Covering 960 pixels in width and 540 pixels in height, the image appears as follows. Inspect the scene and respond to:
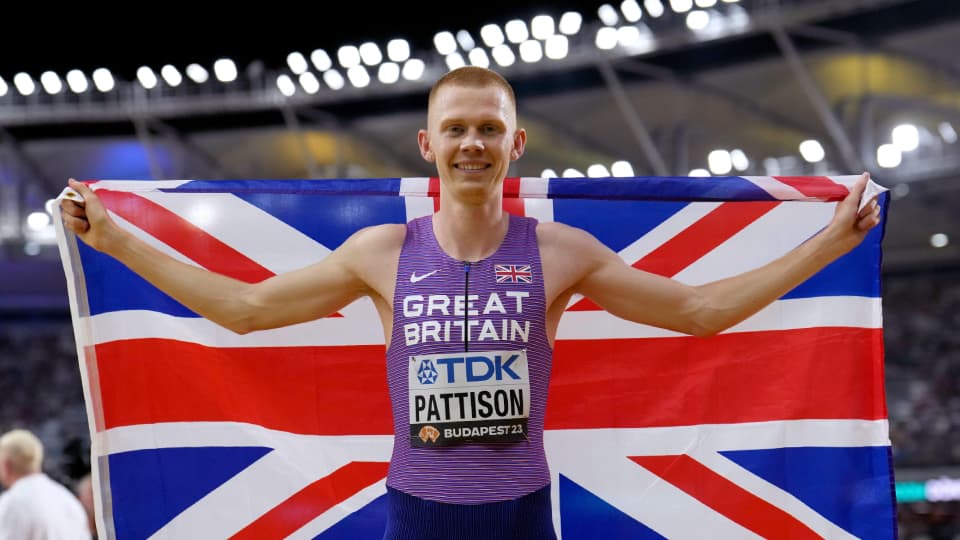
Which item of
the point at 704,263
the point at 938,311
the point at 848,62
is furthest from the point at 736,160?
the point at 704,263

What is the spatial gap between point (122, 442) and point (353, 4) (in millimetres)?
22402

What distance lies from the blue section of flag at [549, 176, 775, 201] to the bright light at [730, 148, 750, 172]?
792 inches

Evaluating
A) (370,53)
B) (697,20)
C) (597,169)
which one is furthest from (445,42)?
(697,20)

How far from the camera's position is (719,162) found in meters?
23.6

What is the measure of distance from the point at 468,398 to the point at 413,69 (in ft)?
72.6

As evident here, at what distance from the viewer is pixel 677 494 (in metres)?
3.53

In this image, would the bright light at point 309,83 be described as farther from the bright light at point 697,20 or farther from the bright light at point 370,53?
the bright light at point 697,20

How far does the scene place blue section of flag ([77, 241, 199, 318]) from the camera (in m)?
3.45

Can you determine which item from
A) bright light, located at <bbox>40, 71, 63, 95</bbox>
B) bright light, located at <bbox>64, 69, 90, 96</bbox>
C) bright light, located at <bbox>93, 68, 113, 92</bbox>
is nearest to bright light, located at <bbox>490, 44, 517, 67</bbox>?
bright light, located at <bbox>93, 68, 113, 92</bbox>

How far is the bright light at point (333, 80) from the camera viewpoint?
80.7 ft

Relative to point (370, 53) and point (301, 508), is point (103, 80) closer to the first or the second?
point (370, 53)

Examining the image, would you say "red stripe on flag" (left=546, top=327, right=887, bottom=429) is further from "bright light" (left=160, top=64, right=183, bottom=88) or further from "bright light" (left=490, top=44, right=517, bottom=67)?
"bright light" (left=160, top=64, right=183, bottom=88)

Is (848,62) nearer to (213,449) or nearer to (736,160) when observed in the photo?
(736,160)

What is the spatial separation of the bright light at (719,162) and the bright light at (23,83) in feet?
49.7
